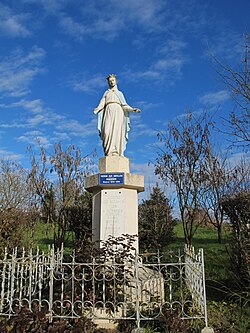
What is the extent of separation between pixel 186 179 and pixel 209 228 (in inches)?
428

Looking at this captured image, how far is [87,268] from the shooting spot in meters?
5.50

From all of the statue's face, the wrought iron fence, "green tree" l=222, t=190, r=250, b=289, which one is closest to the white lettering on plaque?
the wrought iron fence

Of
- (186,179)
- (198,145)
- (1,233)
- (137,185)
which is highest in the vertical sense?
(198,145)

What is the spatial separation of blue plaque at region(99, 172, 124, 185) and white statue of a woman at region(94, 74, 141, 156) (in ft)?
2.48

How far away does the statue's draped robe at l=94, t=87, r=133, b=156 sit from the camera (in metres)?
7.82

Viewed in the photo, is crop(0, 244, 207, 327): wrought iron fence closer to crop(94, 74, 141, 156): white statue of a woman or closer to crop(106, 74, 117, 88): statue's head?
crop(94, 74, 141, 156): white statue of a woman

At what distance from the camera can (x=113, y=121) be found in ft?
25.8

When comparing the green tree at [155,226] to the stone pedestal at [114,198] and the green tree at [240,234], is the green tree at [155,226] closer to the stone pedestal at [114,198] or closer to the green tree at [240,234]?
the green tree at [240,234]

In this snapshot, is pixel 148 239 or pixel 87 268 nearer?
pixel 87 268

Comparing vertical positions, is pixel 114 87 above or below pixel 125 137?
above

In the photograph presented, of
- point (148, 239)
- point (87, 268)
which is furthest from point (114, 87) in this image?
point (148, 239)

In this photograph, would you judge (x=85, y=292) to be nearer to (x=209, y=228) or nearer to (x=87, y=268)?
(x=87, y=268)

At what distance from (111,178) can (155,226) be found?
6112 millimetres

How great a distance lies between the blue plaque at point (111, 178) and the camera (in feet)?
23.4
